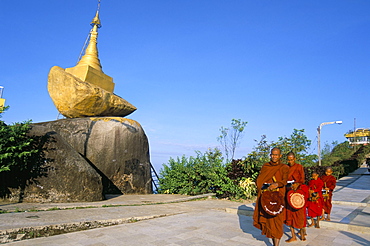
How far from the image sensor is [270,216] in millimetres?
4570

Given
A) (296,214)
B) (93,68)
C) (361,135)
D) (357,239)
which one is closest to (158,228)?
(296,214)

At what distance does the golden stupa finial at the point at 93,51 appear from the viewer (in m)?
16.2

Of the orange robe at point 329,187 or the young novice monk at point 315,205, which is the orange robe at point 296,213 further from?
the orange robe at point 329,187

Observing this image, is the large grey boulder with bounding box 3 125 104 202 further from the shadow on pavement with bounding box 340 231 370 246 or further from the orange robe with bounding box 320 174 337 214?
the shadow on pavement with bounding box 340 231 370 246

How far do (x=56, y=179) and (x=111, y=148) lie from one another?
4578 millimetres

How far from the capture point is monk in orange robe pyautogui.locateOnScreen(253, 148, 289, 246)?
4478 mm

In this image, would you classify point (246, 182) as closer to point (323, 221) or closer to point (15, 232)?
point (323, 221)

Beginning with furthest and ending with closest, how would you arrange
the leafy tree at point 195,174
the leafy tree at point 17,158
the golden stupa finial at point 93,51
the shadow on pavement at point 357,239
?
the golden stupa finial at point 93,51 < the leafy tree at point 195,174 < the leafy tree at point 17,158 < the shadow on pavement at point 357,239

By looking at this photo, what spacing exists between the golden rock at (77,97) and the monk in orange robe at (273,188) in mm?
11453

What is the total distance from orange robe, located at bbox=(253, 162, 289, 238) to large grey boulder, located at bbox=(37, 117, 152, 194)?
9.79 m

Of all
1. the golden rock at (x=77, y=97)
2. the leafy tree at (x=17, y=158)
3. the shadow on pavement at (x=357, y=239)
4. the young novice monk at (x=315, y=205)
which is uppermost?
the golden rock at (x=77, y=97)

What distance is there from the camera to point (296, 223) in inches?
207

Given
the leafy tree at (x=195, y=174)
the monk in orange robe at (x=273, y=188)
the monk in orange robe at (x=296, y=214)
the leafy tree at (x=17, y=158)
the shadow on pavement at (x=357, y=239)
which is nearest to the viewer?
the monk in orange robe at (x=273, y=188)

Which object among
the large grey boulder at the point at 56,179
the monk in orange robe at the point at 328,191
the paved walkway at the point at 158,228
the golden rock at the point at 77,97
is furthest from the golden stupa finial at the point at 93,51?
the monk in orange robe at the point at 328,191
